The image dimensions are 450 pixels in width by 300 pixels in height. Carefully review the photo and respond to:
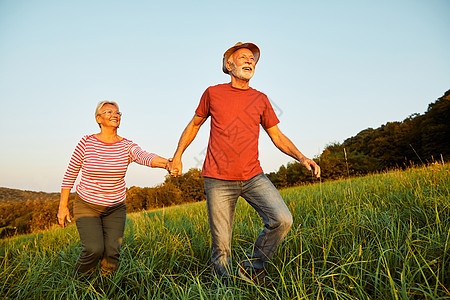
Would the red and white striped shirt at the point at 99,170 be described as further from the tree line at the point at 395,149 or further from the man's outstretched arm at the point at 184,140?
the tree line at the point at 395,149

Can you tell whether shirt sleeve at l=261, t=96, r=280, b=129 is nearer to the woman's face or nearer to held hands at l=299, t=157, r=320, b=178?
held hands at l=299, t=157, r=320, b=178

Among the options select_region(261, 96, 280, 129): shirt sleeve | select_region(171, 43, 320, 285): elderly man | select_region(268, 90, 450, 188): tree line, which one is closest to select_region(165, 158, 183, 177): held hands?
select_region(171, 43, 320, 285): elderly man

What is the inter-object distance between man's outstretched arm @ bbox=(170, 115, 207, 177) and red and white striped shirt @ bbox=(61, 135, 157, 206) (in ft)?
1.75

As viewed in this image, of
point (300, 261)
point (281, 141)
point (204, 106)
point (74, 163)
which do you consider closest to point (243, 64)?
point (204, 106)

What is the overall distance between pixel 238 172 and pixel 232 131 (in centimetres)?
43

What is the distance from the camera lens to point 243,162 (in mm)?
2873

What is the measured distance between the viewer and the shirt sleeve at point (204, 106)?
3.18m

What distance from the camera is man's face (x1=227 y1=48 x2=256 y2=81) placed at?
3102mm

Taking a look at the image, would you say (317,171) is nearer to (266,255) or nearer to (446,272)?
(266,255)

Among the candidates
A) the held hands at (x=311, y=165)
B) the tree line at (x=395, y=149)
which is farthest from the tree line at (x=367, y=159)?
the held hands at (x=311, y=165)

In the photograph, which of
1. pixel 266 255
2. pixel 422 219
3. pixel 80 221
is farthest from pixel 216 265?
pixel 422 219

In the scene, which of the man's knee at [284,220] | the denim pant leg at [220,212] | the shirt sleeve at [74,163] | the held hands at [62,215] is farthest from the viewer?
the shirt sleeve at [74,163]

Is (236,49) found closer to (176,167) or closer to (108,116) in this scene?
(176,167)

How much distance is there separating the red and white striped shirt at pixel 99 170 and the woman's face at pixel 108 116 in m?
0.24
